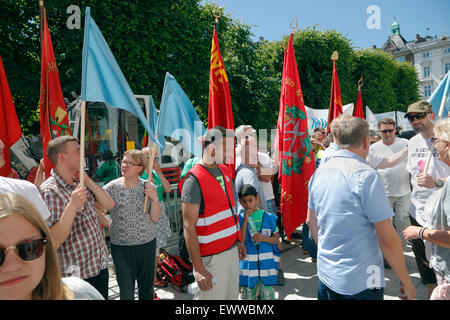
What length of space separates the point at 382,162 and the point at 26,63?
1124 cm

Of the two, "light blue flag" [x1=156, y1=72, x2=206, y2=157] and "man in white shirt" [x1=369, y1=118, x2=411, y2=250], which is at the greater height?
"light blue flag" [x1=156, y1=72, x2=206, y2=157]

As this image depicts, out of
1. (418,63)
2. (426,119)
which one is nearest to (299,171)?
(426,119)

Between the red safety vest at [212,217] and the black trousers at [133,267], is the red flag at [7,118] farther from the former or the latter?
the red safety vest at [212,217]

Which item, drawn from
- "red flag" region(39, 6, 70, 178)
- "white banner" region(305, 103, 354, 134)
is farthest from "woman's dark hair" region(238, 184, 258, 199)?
"white banner" region(305, 103, 354, 134)

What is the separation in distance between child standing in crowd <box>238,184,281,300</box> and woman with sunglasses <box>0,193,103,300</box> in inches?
89.1

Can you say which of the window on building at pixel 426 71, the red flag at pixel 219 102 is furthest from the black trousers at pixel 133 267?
the window on building at pixel 426 71

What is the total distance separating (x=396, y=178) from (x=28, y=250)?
15.3ft

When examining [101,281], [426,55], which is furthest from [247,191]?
[426,55]

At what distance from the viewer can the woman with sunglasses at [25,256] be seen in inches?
41.9

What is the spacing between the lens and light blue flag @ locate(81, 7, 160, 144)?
2.59 m

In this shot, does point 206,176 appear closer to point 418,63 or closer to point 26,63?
point 26,63

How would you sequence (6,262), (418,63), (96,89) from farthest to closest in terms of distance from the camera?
(418,63) < (96,89) < (6,262)

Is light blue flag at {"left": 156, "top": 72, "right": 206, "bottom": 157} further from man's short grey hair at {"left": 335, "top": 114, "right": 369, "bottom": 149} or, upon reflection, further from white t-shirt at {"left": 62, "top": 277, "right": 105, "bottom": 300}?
white t-shirt at {"left": 62, "top": 277, "right": 105, "bottom": 300}

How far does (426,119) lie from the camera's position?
3.45 m
